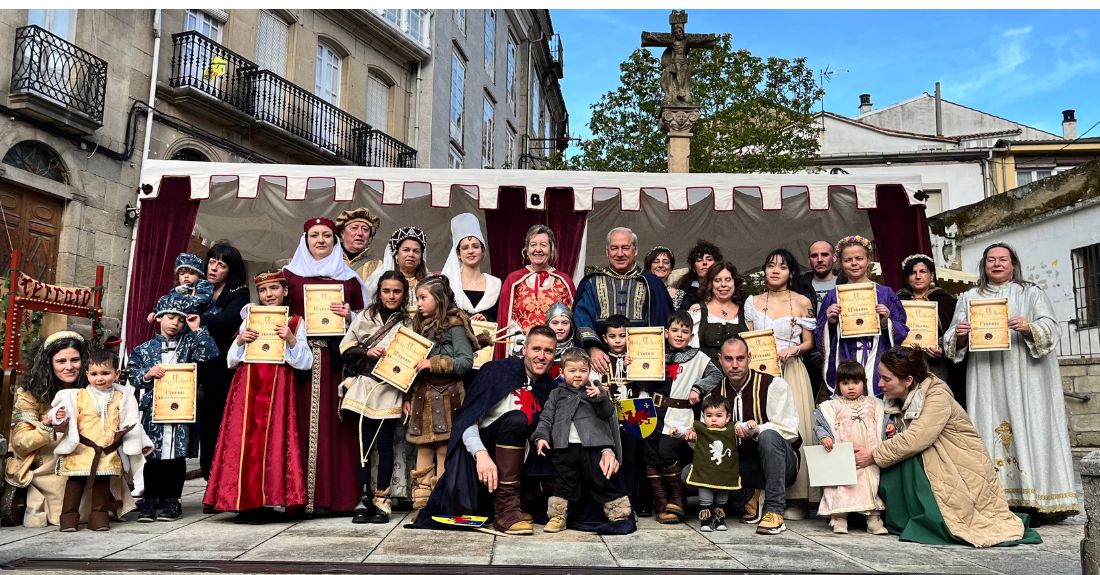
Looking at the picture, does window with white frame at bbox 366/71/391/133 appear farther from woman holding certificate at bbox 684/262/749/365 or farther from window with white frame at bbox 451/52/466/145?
woman holding certificate at bbox 684/262/749/365

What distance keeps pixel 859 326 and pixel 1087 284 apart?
439 inches

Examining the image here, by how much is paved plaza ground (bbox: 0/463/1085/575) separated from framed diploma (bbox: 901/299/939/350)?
1.44 metres

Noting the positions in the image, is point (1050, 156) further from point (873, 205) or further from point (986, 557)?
point (986, 557)

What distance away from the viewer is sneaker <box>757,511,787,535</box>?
5.23 metres

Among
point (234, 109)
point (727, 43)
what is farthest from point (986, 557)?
point (727, 43)

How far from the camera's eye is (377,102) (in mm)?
20766

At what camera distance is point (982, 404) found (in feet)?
19.7

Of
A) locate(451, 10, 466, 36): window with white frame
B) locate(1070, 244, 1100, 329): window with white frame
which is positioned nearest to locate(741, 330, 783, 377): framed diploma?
Result: locate(1070, 244, 1100, 329): window with white frame

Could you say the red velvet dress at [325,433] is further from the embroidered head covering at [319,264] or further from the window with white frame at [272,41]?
the window with white frame at [272,41]

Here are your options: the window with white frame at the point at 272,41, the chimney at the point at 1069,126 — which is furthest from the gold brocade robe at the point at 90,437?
the chimney at the point at 1069,126

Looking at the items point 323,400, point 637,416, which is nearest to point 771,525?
point 637,416

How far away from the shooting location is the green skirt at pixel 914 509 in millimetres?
5039

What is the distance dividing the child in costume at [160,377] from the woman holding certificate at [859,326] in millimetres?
4347

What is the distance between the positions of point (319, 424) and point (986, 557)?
4167 millimetres
